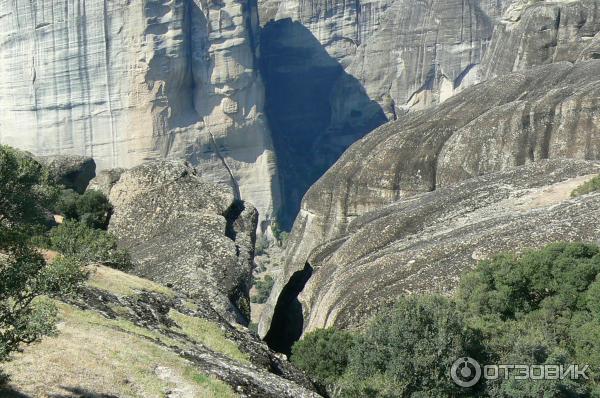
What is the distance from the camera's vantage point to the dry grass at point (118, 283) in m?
18.7

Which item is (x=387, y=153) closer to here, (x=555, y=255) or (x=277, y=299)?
(x=277, y=299)

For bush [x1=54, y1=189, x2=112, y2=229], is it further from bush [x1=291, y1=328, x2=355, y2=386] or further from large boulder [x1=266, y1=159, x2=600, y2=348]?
bush [x1=291, y1=328, x2=355, y2=386]

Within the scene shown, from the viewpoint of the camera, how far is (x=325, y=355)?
2142 centimetres

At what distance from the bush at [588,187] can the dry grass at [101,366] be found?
45.0 ft

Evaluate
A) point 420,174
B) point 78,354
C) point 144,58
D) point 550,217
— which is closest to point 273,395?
point 78,354

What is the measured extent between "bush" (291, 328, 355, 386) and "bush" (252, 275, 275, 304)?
42766 mm

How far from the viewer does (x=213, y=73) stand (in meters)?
94.4

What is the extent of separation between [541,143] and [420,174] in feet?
13.3

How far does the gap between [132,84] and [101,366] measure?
254ft

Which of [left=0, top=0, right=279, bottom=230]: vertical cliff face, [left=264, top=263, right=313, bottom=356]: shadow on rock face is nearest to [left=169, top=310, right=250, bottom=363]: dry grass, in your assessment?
[left=264, top=263, right=313, bottom=356]: shadow on rock face

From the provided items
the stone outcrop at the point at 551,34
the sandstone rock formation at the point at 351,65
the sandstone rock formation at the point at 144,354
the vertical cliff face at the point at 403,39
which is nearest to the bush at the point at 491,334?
the sandstone rock formation at the point at 144,354

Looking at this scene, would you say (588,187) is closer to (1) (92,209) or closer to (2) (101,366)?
(1) (92,209)

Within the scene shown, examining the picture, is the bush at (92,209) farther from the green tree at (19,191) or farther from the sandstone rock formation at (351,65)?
the sandstone rock formation at (351,65)
